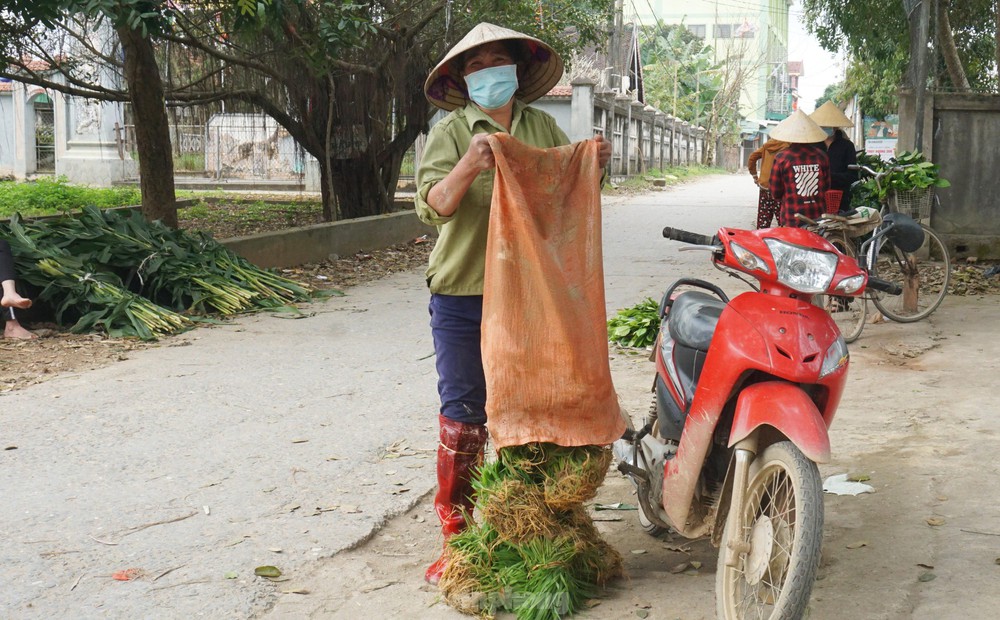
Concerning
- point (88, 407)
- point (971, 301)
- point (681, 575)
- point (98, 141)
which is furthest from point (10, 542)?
point (98, 141)

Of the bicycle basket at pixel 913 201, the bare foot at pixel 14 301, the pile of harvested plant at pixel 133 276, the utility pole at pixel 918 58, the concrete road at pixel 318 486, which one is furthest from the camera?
the utility pole at pixel 918 58

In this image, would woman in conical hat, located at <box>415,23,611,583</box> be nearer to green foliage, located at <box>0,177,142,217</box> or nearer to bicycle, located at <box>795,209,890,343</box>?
bicycle, located at <box>795,209,890,343</box>

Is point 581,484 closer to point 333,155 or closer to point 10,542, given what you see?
point 10,542

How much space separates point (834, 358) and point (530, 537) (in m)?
1.06

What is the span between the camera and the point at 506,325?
3047mm

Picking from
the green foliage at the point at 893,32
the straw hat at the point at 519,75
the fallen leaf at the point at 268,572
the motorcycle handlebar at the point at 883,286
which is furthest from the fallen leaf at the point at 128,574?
the green foliage at the point at 893,32

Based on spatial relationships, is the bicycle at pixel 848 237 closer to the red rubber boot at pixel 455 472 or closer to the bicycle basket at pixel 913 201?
the bicycle basket at pixel 913 201

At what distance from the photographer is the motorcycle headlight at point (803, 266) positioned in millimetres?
2865

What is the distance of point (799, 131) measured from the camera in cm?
776

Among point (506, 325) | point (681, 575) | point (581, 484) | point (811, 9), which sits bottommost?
point (681, 575)

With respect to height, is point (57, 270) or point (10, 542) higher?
point (57, 270)

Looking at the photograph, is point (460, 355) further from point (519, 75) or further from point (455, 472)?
point (519, 75)

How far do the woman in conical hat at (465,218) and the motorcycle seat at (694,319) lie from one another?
586 mm

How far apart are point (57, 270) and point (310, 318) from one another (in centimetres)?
198
